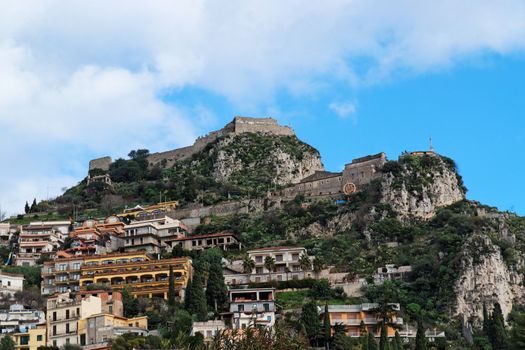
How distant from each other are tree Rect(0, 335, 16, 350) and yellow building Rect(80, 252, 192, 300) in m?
13.9

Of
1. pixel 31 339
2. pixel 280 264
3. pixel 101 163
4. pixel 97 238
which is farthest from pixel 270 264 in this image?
pixel 101 163

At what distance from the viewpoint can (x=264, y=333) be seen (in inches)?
1479

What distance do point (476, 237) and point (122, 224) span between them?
41.6 metres

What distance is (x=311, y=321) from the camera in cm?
7606

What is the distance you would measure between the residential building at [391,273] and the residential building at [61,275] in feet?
90.0

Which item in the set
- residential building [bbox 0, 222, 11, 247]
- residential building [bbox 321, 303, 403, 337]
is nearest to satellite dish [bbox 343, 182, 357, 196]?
residential building [bbox 321, 303, 403, 337]

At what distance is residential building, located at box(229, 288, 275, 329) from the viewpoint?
8012 centimetres

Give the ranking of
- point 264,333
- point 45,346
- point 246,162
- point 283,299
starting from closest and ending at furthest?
1. point 264,333
2. point 45,346
3. point 283,299
4. point 246,162

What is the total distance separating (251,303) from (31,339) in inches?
706

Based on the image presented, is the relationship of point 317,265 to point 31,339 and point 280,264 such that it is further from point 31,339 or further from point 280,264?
point 31,339

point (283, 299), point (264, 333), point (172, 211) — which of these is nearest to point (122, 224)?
point (172, 211)

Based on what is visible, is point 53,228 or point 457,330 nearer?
point 457,330

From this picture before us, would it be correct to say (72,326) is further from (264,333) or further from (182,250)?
(264,333)

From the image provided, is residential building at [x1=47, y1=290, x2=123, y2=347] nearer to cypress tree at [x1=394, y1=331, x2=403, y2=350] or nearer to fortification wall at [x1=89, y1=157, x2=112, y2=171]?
cypress tree at [x1=394, y1=331, x2=403, y2=350]
